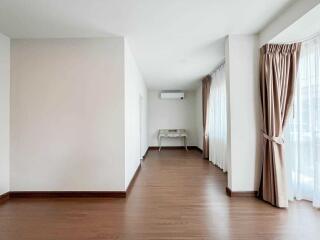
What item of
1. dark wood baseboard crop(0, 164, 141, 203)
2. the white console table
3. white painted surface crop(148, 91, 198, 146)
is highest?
white painted surface crop(148, 91, 198, 146)

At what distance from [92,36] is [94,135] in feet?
5.06

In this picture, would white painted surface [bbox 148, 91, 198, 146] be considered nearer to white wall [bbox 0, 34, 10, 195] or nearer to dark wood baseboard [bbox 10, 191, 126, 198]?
dark wood baseboard [bbox 10, 191, 126, 198]

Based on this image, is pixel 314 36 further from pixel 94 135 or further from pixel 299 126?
pixel 94 135

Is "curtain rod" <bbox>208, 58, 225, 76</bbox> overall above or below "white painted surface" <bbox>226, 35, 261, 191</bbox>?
above

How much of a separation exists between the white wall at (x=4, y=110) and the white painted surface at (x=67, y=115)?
7cm

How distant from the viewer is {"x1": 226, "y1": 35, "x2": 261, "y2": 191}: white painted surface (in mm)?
3053

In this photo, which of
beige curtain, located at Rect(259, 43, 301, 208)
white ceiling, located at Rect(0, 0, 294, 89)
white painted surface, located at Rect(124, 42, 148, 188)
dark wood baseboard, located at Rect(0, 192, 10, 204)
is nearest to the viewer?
white ceiling, located at Rect(0, 0, 294, 89)

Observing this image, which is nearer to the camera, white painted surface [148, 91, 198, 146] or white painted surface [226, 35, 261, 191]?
white painted surface [226, 35, 261, 191]

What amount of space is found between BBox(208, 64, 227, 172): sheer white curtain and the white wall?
4.07m

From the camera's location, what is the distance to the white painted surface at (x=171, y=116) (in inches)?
339

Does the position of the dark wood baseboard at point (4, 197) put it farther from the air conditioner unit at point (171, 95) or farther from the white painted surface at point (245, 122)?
the air conditioner unit at point (171, 95)

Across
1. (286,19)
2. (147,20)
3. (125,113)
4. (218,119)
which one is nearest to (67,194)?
(125,113)

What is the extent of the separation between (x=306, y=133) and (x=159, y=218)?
2266mm

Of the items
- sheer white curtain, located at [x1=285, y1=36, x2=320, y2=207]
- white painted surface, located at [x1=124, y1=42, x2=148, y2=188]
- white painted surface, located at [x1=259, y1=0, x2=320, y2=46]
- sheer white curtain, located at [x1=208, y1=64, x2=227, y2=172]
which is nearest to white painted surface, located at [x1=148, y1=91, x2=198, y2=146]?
sheer white curtain, located at [x1=208, y1=64, x2=227, y2=172]
